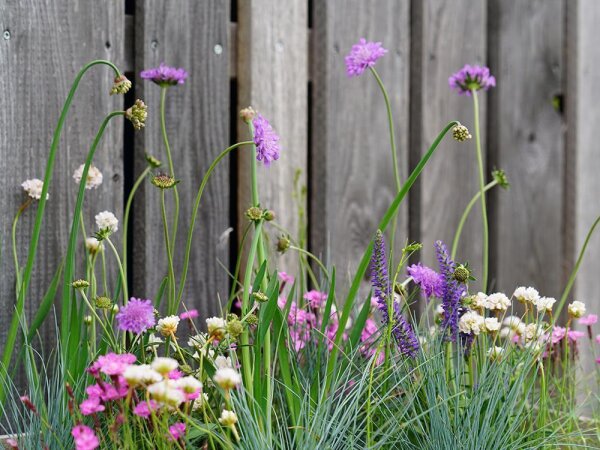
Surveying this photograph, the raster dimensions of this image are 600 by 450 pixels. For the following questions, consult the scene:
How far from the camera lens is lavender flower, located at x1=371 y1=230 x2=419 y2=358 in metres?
1.48

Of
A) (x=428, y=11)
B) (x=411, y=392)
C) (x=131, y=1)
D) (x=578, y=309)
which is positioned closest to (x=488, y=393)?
(x=411, y=392)

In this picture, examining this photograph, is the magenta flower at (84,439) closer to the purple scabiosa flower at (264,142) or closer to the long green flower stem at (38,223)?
the long green flower stem at (38,223)

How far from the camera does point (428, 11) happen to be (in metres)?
2.65

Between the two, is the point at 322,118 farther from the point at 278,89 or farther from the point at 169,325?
the point at 169,325

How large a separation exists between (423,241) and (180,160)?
83cm

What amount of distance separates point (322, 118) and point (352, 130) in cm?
10

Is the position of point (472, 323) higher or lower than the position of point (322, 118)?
lower

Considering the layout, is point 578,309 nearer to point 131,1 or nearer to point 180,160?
point 180,160

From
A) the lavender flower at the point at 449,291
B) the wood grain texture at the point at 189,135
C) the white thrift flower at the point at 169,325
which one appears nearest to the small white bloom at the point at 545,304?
the lavender flower at the point at 449,291

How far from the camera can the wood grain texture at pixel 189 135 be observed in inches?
82.5

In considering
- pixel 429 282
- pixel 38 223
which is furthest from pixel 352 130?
pixel 38 223

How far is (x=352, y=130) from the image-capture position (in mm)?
2473

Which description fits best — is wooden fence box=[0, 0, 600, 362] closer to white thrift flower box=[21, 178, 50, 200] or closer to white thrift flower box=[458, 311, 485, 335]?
white thrift flower box=[21, 178, 50, 200]

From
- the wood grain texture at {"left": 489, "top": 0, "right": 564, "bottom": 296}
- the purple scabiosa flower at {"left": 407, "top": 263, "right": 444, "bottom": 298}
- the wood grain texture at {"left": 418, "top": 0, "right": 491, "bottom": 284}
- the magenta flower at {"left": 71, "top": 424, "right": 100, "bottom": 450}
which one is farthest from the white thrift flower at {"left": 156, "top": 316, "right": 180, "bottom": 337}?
the wood grain texture at {"left": 489, "top": 0, "right": 564, "bottom": 296}
